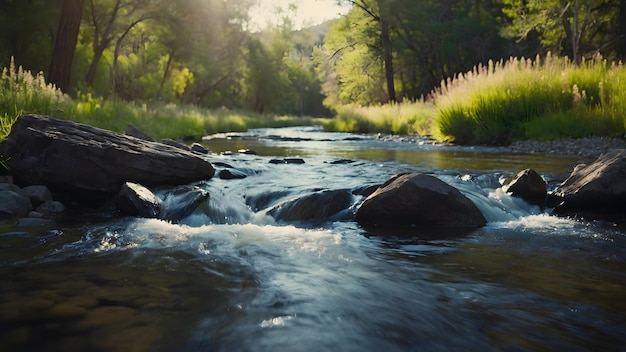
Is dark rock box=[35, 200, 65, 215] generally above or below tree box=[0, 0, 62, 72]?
below

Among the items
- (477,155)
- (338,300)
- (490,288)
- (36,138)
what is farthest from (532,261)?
(477,155)

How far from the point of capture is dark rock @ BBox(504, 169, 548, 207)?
16.3ft

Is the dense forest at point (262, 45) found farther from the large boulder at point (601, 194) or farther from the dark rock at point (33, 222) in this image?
the large boulder at point (601, 194)

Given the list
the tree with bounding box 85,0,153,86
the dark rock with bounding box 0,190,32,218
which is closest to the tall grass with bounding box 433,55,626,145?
the dark rock with bounding box 0,190,32,218

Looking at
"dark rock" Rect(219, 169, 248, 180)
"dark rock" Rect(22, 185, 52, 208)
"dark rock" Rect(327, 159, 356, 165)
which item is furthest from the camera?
"dark rock" Rect(327, 159, 356, 165)

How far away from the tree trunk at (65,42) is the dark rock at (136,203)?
10.3 m

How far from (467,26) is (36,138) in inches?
1143

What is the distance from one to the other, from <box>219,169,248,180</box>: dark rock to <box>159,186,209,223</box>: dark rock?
1171 mm

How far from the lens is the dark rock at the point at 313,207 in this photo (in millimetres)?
4574

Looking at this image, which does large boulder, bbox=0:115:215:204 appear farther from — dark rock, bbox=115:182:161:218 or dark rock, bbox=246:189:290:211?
dark rock, bbox=246:189:290:211

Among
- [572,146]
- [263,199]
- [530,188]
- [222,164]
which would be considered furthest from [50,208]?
[572,146]

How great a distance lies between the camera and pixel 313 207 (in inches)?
183

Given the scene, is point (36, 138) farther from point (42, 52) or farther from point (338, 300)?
point (42, 52)

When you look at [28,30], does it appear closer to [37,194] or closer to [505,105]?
[37,194]
